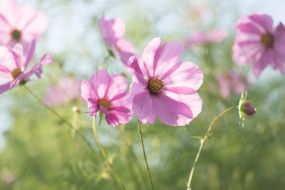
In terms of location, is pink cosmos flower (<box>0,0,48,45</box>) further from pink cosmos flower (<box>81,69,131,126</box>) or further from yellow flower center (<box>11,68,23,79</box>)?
pink cosmos flower (<box>81,69,131,126</box>)

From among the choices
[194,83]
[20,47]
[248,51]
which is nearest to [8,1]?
[20,47]

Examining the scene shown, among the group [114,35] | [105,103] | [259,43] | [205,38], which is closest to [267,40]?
[259,43]

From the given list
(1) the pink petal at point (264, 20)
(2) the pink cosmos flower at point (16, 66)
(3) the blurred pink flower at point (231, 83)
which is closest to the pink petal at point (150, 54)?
(2) the pink cosmos flower at point (16, 66)

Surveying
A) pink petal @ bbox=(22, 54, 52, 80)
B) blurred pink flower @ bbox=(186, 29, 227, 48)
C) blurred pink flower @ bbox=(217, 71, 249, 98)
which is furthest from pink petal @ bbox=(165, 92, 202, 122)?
blurred pink flower @ bbox=(186, 29, 227, 48)

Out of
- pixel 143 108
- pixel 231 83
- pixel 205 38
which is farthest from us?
pixel 205 38

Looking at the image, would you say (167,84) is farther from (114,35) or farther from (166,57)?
(114,35)

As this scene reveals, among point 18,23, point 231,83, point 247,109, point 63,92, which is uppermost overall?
point 18,23
